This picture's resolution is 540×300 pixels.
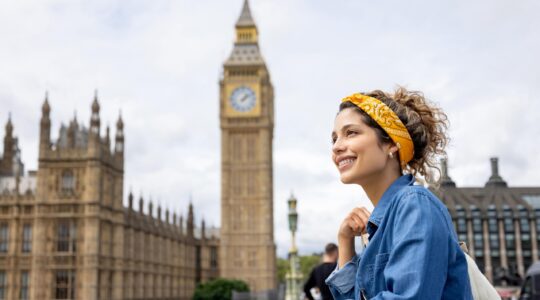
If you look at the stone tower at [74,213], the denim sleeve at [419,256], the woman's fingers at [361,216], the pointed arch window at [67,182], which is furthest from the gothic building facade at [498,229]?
the denim sleeve at [419,256]

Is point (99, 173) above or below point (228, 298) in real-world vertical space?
above

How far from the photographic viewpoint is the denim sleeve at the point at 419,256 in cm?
153

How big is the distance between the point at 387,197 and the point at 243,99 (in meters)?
62.2

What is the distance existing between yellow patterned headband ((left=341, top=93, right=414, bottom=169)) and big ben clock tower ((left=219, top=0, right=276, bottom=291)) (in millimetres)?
59086

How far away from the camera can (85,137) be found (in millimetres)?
43531

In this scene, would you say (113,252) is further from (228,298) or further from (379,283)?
(379,283)

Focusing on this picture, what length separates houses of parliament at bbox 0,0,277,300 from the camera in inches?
1422

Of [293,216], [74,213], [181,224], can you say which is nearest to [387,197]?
[293,216]

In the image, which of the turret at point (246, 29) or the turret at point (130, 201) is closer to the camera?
the turret at point (130, 201)

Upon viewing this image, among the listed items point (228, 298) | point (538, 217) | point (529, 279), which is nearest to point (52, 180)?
point (228, 298)

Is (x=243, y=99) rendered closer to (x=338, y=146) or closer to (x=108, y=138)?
(x=108, y=138)

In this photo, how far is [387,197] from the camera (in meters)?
1.86

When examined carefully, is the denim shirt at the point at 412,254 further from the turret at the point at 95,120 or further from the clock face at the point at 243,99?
the clock face at the point at 243,99

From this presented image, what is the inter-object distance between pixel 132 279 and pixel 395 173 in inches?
1717
